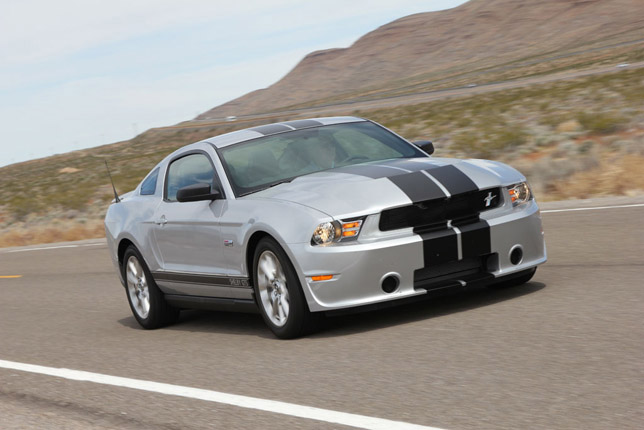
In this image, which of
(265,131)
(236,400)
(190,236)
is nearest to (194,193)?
(190,236)

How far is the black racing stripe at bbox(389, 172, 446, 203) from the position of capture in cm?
612

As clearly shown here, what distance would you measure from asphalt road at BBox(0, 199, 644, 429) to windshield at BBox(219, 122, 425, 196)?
1141 mm

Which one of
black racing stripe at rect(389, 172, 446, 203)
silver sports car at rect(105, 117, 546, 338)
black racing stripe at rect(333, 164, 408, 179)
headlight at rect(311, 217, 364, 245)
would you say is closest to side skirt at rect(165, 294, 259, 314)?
silver sports car at rect(105, 117, 546, 338)

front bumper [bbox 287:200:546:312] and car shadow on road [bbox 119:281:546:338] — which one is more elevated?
front bumper [bbox 287:200:546:312]

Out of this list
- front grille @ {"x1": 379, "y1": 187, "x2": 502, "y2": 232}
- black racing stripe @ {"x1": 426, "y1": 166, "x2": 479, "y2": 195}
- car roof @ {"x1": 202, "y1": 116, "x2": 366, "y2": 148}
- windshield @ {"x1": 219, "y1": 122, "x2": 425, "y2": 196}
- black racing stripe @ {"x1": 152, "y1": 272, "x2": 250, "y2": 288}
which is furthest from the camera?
car roof @ {"x1": 202, "y1": 116, "x2": 366, "y2": 148}

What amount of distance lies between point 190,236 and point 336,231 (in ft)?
5.67

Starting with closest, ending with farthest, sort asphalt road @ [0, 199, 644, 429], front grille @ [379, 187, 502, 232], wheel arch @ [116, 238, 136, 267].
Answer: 1. asphalt road @ [0, 199, 644, 429]
2. front grille @ [379, 187, 502, 232]
3. wheel arch @ [116, 238, 136, 267]

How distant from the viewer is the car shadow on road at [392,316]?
6.52 metres

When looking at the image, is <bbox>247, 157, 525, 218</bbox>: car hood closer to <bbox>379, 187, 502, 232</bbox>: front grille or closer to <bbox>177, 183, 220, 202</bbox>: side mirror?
<bbox>379, 187, 502, 232</bbox>: front grille

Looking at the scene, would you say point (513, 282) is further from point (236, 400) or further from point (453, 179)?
point (236, 400)

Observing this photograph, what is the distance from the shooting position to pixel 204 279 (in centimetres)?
728

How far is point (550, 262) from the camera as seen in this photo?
8.30m

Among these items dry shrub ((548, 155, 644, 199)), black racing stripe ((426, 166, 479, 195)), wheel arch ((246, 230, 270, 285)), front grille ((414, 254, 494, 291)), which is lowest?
dry shrub ((548, 155, 644, 199))

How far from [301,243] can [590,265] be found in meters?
2.94
